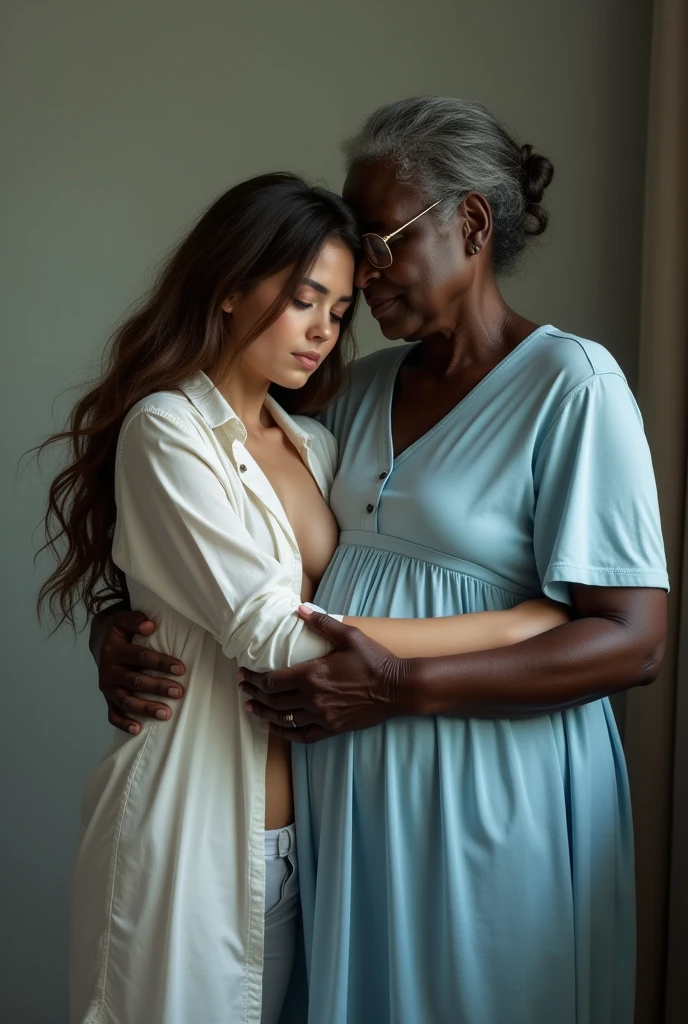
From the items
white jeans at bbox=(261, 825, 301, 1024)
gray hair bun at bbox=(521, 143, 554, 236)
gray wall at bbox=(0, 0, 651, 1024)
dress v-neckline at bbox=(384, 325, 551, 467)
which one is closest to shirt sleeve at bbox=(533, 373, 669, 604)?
dress v-neckline at bbox=(384, 325, 551, 467)

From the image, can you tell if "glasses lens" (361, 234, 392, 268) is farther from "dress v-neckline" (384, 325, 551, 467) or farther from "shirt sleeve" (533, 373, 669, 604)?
"shirt sleeve" (533, 373, 669, 604)

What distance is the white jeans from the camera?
1.53m

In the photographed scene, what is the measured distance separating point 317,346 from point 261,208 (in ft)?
0.69

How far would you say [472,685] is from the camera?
4.58 feet

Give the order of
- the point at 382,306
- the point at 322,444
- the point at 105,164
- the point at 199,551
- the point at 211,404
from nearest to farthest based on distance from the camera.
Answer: the point at 199,551
the point at 211,404
the point at 382,306
the point at 322,444
the point at 105,164

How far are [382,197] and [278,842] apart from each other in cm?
96

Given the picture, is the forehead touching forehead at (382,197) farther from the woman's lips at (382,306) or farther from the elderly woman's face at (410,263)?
the woman's lips at (382,306)

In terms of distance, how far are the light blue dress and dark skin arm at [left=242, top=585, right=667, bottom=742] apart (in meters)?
0.06

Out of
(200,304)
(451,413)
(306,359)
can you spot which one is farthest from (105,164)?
(451,413)

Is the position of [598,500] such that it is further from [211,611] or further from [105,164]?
[105,164]

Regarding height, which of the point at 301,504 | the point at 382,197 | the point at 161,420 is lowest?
the point at 301,504

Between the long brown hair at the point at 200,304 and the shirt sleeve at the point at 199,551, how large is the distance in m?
0.12

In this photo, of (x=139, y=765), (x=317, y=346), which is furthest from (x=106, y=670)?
(x=317, y=346)

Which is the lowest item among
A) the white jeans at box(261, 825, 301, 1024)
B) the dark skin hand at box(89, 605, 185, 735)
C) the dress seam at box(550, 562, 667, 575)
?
the white jeans at box(261, 825, 301, 1024)
